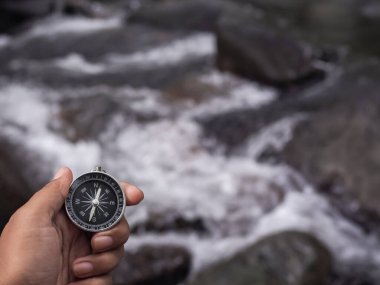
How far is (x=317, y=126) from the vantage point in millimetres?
5879

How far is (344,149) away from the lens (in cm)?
538

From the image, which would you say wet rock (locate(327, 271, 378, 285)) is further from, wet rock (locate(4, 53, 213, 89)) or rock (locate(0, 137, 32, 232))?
wet rock (locate(4, 53, 213, 89))

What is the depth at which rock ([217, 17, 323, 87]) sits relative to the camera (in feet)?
26.2

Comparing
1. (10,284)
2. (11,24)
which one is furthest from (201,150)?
(11,24)

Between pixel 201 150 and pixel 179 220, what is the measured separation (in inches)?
62.2

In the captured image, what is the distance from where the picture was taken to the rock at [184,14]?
11.7m

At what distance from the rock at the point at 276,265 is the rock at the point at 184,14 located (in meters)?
8.29

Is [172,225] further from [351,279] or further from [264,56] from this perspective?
[264,56]

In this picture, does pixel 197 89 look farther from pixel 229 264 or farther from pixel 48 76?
pixel 229 264

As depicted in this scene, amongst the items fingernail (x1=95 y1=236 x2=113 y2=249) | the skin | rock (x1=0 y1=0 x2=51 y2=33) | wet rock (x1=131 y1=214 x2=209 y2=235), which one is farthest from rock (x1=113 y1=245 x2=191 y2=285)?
rock (x1=0 y1=0 x2=51 y2=33)

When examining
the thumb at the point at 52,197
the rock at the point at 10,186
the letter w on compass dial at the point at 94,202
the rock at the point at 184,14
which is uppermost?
the thumb at the point at 52,197

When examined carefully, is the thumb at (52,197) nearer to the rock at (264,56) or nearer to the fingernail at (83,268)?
the fingernail at (83,268)

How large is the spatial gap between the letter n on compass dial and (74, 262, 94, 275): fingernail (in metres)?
0.15

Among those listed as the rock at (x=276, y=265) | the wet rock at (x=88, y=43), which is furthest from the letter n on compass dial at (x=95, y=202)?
the wet rock at (x=88, y=43)
